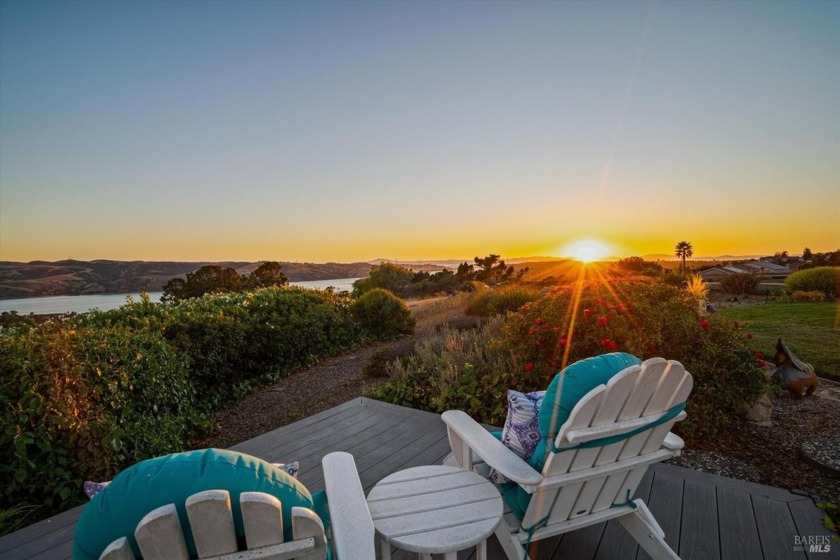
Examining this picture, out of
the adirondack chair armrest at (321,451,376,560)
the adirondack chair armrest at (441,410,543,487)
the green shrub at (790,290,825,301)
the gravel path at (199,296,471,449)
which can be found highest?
the adirondack chair armrest at (441,410,543,487)

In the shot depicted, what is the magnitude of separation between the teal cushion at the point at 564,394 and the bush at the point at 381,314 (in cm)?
762

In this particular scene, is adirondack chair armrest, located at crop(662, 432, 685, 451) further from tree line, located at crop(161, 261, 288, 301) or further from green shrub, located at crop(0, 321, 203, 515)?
tree line, located at crop(161, 261, 288, 301)

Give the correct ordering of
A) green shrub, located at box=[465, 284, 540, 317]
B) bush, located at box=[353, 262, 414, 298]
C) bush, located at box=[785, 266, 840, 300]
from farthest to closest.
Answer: bush, located at box=[353, 262, 414, 298]
bush, located at box=[785, 266, 840, 300]
green shrub, located at box=[465, 284, 540, 317]

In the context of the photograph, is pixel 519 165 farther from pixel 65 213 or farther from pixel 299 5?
pixel 65 213

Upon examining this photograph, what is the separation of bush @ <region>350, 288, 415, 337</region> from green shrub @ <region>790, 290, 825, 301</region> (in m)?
12.1

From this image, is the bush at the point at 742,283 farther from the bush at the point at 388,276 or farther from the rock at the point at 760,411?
the bush at the point at 388,276

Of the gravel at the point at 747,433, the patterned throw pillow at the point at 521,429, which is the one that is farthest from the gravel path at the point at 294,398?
the patterned throw pillow at the point at 521,429

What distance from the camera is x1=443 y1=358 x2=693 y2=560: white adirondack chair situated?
1430 mm

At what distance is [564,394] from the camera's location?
1.52 meters

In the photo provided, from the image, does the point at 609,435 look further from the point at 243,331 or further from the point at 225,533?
the point at 243,331

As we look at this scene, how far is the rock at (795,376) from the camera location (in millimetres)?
4344

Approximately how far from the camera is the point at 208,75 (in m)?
5.82

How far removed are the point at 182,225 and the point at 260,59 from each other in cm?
556

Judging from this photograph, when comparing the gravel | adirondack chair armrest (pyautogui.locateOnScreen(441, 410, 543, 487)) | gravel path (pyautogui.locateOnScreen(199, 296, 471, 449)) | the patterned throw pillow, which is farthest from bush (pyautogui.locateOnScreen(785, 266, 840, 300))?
adirondack chair armrest (pyautogui.locateOnScreen(441, 410, 543, 487))
